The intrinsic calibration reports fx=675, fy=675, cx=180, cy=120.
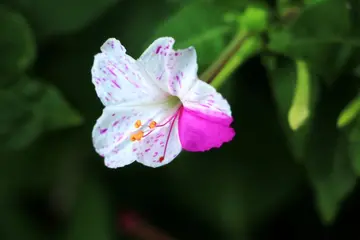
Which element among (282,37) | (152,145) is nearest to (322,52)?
(282,37)

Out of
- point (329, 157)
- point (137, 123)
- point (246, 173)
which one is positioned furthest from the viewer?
point (246, 173)

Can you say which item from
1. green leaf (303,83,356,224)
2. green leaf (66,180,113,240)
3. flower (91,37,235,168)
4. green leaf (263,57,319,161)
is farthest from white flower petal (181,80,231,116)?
green leaf (66,180,113,240)

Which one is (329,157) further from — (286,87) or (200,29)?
(200,29)

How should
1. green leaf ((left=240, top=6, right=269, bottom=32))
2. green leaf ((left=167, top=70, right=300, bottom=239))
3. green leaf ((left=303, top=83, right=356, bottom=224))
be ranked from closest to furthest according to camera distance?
green leaf ((left=240, top=6, right=269, bottom=32)), green leaf ((left=303, top=83, right=356, bottom=224)), green leaf ((left=167, top=70, right=300, bottom=239))

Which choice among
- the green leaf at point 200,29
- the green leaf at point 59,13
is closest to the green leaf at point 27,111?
the green leaf at point 59,13

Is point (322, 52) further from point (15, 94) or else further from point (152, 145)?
point (15, 94)

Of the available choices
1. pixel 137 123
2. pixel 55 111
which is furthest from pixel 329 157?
pixel 55 111

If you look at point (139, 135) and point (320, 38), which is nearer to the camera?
point (139, 135)

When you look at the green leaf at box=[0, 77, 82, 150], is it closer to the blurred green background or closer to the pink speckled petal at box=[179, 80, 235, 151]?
the blurred green background
